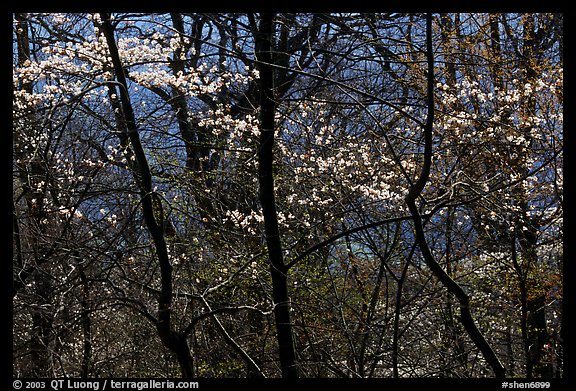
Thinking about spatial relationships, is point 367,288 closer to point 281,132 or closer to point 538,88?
point 281,132

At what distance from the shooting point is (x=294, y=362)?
10.4ft

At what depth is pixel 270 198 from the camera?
10.1ft

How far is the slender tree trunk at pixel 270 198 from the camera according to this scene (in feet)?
9.84

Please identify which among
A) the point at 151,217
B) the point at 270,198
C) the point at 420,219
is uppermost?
the point at 270,198

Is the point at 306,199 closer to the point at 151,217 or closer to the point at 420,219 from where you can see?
the point at 151,217

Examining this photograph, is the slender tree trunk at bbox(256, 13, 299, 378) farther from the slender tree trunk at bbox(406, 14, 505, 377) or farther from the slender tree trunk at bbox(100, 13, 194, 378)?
the slender tree trunk at bbox(406, 14, 505, 377)

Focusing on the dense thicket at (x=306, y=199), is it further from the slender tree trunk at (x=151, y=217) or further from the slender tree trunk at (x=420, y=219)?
the slender tree trunk at (x=420, y=219)

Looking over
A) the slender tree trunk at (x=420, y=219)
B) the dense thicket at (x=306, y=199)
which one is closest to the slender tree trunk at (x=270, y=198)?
the dense thicket at (x=306, y=199)

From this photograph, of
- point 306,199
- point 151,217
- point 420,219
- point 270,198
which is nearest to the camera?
point 420,219

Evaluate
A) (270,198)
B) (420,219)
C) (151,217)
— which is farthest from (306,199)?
(420,219)

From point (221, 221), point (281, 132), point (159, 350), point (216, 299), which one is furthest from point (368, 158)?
point (159, 350)

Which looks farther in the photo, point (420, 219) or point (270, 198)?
point (270, 198)

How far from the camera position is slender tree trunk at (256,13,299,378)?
9.84 ft
